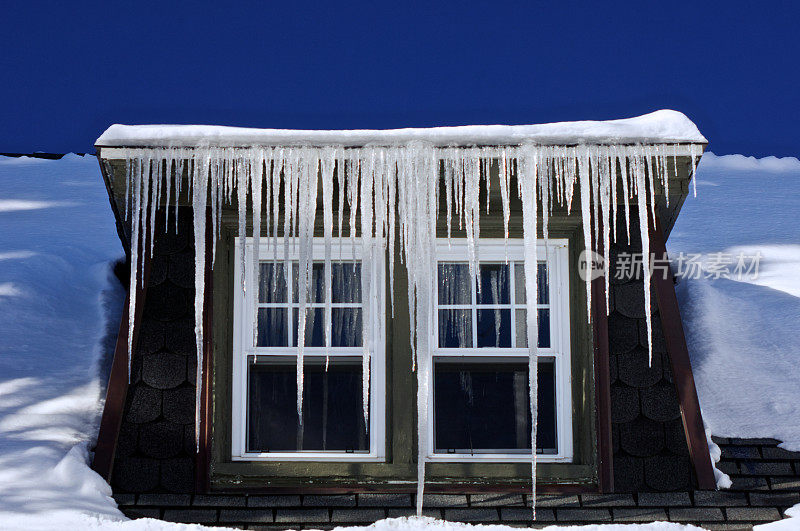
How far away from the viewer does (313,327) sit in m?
4.45

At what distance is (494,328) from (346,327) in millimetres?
785

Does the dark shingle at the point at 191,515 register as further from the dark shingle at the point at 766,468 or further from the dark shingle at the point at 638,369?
the dark shingle at the point at 766,468

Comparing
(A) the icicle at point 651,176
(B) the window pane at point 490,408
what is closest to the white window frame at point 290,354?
(B) the window pane at point 490,408

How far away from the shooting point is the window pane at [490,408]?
4.40 meters

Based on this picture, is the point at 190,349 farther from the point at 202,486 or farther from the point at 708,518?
the point at 708,518

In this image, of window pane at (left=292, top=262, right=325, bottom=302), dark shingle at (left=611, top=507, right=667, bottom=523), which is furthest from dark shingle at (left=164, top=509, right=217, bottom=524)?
dark shingle at (left=611, top=507, right=667, bottom=523)

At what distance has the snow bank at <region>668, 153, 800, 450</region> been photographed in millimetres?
4398

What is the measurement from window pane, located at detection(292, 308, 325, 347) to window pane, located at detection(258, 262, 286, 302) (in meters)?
0.12

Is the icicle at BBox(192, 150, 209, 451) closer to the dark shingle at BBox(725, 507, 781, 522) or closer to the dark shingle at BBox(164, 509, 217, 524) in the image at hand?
the dark shingle at BBox(164, 509, 217, 524)

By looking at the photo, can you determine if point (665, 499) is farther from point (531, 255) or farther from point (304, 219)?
point (304, 219)

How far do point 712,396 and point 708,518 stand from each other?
0.85 m

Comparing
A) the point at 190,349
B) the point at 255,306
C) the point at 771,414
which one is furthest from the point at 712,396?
the point at 190,349

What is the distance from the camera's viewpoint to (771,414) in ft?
14.4

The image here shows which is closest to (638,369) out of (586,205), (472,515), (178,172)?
(586,205)
